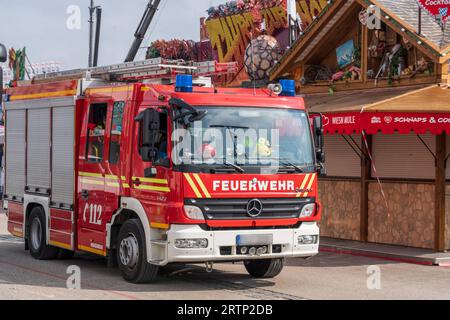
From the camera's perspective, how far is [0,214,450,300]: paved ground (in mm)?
10945

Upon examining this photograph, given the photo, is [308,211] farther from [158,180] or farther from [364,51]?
[364,51]

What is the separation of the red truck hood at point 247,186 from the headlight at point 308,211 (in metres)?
0.16

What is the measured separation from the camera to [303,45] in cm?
1888

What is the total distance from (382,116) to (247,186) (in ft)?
13.5

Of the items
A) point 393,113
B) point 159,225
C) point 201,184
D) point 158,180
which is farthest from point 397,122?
point 159,225

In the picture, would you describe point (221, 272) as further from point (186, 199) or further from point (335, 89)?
point (335, 89)

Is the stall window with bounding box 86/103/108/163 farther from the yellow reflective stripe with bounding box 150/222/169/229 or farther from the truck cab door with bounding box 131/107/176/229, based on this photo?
the yellow reflective stripe with bounding box 150/222/169/229

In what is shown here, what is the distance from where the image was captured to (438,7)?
52.6 ft

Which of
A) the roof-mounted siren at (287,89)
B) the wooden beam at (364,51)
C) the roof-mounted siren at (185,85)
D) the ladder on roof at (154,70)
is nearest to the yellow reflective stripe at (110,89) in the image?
the ladder on roof at (154,70)

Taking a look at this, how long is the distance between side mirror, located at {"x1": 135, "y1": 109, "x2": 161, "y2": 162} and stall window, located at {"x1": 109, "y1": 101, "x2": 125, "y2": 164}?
0.88 meters

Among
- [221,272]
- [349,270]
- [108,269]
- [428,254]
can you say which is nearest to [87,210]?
[108,269]

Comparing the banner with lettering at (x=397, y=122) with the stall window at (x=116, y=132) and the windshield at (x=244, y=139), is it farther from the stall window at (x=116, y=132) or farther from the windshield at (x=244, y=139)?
the stall window at (x=116, y=132)

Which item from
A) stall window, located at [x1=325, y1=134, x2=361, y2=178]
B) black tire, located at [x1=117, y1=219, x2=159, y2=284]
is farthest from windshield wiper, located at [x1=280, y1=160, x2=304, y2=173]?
stall window, located at [x1=325, y1=134, x2=361, y2=178]

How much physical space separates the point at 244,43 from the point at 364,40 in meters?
8.32
